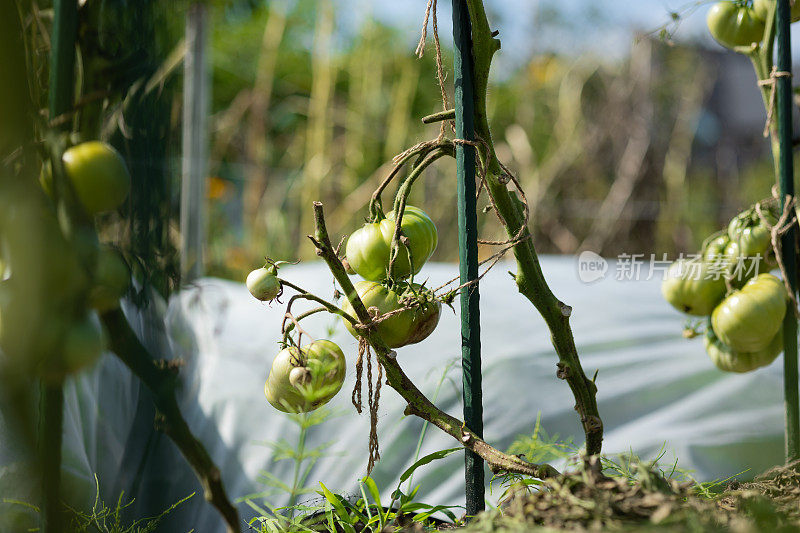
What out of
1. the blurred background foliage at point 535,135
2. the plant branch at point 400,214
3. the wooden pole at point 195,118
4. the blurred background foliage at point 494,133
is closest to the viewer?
the plant branch at point 400,214

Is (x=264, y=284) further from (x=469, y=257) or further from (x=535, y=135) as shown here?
(x=535, y=135)

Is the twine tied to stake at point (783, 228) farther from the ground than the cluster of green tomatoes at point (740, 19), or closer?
closer

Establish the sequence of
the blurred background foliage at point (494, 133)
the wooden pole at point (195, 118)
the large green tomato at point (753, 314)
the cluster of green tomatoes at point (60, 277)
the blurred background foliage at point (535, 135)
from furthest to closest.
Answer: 1. the blurred background foliage at point (535, 135)
2. the blurred background foliage at point (494, 133)
3. the wooden pole at point (195, 118)
4. the large green tomato at point (753, 314)
5. the cluster of green tomatoes at point (60, 277)

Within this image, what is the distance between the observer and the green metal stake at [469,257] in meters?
0.39

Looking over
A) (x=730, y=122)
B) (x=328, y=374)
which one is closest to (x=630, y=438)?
(x=328, y=374)

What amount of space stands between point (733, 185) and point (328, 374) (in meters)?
4.09

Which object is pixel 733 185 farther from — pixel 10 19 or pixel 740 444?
pixel 10 19

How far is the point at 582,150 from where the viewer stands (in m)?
3.44

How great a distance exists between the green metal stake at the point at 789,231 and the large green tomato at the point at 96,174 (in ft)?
1.54

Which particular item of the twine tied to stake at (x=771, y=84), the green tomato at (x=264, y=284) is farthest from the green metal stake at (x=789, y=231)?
the green tomato at (x=264, y=284)

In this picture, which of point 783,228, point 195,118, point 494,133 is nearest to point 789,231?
point 783,228

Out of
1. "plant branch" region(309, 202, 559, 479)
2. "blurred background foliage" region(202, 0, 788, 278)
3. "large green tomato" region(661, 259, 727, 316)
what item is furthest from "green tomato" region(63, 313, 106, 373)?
"blurred background foliage" region(202, 0, 788, 278)

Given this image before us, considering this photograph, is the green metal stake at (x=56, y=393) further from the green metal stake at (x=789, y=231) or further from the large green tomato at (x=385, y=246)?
the green metal stake at (x=789, y=231)

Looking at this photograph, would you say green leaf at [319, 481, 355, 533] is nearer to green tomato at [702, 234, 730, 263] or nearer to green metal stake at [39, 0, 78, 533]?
green metal stake at [39, 0, 78, 533]
